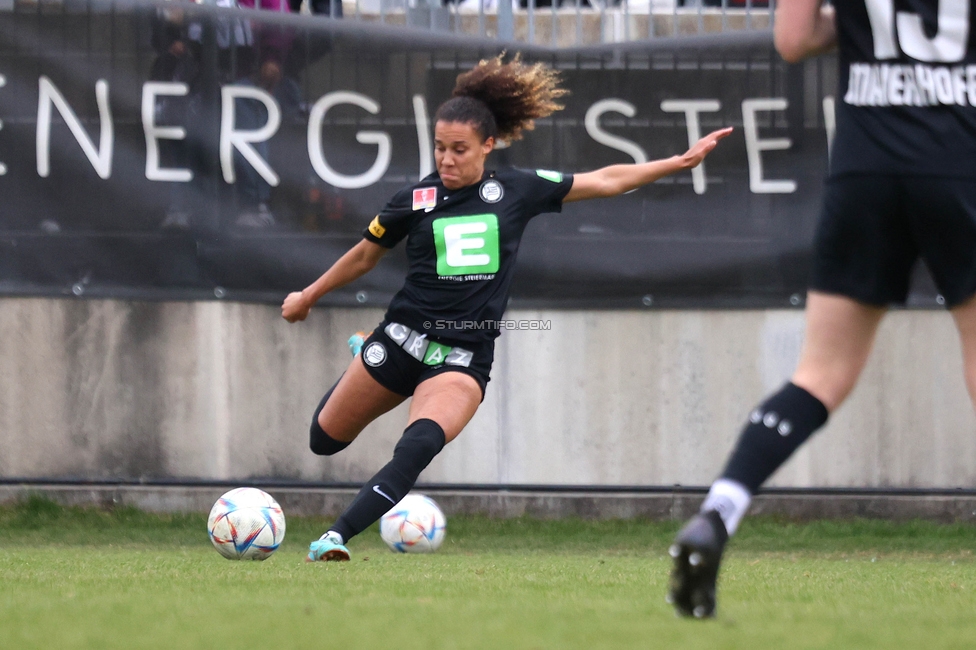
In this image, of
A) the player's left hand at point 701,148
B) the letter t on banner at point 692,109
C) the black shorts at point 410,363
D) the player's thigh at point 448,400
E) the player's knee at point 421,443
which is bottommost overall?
the player's knee at point 421,443

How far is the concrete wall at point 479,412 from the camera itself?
8258 millimetres

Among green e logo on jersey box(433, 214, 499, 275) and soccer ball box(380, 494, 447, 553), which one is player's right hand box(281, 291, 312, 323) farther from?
soccer ball box(380, 494, 447, 553)

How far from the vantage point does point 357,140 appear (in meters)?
8.45

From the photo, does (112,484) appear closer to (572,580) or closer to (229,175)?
(229,175)

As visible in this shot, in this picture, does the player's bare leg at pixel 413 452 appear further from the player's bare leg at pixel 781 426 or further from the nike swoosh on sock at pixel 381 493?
the player's bare leg at pixel 781 426

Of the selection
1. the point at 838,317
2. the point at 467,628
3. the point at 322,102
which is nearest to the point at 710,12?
the point at 322,102

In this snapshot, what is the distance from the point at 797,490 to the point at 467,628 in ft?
18.2

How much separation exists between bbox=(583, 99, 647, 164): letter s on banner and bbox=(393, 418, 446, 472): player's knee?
370 centimetres

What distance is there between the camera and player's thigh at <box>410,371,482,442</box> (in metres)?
5.30

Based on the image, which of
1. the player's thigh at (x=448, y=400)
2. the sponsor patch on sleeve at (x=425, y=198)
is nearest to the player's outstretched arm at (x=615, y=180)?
the sponsor patch on sleeve at (x=425, y=198)

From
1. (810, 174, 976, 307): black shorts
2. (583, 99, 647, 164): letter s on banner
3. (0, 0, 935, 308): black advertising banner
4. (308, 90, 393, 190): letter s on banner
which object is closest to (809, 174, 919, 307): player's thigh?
(810, 174, 976, 307): black shorts

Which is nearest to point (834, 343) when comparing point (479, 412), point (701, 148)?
point (701, 148)

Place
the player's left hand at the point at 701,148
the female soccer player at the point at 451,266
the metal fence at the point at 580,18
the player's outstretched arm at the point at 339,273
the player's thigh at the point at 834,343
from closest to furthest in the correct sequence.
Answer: the player's thigh at the point at 834,343 < the player's left hand at the point at 701,148 < the female soccer player at the point at 451,266 < the player's outstretched arm at the point at 339,273 < the metal fence at the point at 580,18

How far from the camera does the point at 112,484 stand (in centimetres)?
826
